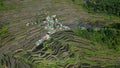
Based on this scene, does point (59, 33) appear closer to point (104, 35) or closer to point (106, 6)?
point (104, 35)

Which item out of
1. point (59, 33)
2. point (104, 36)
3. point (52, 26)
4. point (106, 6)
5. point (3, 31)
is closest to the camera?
point (104, 36)

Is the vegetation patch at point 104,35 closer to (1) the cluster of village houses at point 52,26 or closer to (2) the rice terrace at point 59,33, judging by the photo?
(2) the rice terrace at point 59,33

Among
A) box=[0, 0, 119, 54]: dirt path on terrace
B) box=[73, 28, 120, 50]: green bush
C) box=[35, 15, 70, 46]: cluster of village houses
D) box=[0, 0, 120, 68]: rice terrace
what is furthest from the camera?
box=[0, 0, 119, 54]: dirt path on terrace

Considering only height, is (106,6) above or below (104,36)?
above

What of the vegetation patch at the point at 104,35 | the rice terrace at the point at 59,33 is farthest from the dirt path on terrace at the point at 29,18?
the vegetation patch at the point at 104,35

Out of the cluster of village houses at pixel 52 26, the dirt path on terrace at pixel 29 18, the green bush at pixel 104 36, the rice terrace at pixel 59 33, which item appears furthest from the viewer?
the dirt path on terrace at pixel 29 18

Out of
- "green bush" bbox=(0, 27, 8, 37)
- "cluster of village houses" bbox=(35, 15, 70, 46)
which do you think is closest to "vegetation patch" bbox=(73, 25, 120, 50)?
"cluster of village houses" bbox=(35, 15, 70, 46)

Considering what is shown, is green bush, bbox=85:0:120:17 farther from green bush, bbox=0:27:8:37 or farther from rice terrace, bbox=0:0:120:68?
green bush, bbox=0:27:8:37

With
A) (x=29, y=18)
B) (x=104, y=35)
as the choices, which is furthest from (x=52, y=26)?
(x=104, y=35)
